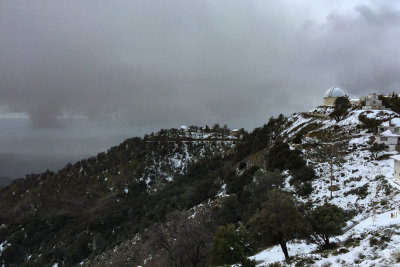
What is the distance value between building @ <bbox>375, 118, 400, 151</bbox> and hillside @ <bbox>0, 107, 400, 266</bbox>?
2718 millimetres

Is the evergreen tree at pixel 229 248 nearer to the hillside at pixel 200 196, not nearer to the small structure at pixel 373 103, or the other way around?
the hillside at pixel 200 196

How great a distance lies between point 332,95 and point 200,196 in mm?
52832

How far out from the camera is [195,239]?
2325 cm

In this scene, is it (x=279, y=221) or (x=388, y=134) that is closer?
(x=279, y=221)

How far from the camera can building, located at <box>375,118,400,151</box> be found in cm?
4216

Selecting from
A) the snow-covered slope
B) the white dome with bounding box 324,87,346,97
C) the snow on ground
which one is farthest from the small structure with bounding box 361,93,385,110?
the snow on ground

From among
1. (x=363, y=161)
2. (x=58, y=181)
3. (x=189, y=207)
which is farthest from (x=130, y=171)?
(x=363, y=161)

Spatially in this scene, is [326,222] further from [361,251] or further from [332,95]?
[332,95]

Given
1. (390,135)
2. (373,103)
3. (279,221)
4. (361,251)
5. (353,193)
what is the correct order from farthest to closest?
(373,103), (390,135), (353,193), (279,221), (361,251)

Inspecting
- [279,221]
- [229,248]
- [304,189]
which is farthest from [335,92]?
[229,248]

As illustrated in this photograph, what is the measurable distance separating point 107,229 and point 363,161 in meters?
68.5

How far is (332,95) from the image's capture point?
84.8 metres

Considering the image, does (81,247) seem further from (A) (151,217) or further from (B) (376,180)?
(B) (376,180)

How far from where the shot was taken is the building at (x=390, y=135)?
42.2m
